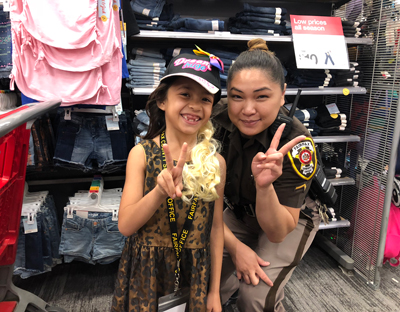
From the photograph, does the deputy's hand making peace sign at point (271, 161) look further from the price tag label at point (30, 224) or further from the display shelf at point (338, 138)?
the price tag label at point (30, 224)

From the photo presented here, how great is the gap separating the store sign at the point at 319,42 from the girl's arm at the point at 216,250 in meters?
1.30

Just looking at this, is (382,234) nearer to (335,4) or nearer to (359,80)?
(359,80)

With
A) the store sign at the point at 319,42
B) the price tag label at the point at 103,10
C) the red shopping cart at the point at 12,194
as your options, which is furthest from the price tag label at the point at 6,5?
the store sign at the point at 319,42

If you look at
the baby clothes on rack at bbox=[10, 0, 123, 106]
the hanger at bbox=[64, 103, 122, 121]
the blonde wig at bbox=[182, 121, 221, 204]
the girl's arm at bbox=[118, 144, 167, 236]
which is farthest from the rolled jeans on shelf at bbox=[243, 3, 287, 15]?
the girl's arm at bbox=[118, 144, 167, 236]

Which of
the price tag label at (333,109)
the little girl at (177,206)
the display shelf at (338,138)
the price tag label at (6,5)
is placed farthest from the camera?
the price tag label at (333,109)

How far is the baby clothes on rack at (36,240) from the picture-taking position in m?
2.04

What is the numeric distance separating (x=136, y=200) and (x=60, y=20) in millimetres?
1292

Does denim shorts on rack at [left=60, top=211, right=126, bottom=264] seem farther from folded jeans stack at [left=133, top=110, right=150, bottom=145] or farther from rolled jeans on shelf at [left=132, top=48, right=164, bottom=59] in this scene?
rolled jeans on shelf at [left=132, top=48, right=164, bottom=59]

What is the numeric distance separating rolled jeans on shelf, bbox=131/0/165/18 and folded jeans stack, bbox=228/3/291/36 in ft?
1.88

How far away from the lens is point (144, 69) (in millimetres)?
2119

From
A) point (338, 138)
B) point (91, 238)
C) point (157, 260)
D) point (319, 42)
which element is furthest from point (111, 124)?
point (338, 138)

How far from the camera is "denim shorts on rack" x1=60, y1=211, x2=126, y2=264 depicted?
7.01ft

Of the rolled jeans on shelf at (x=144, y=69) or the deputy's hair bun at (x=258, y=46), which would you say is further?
the rolled jeans on shelf at (x=144, y=69)

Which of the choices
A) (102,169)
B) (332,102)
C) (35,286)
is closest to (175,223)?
(102,169)
